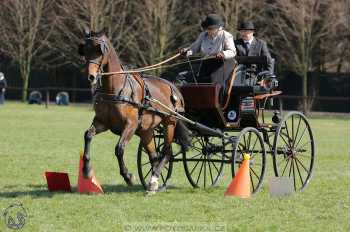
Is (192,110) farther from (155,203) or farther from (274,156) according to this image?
(155,203)

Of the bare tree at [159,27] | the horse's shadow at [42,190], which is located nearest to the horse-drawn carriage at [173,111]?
the horse's shadow at [42,190]

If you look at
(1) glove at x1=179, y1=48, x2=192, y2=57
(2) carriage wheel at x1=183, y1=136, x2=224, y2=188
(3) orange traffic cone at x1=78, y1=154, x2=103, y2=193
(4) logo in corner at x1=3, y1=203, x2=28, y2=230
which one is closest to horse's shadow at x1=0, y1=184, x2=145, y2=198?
(3) orange traffic cone at x1=78, y1=154, x2=103, y2=193

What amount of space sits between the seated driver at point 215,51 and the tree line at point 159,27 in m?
29.5

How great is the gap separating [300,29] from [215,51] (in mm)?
30235

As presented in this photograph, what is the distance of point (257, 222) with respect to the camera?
29.1 ft

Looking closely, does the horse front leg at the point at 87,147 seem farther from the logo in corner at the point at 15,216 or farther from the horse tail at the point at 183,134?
the horse tail at the point at 183,134

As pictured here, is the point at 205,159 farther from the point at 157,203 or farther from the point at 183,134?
the point at 157,203

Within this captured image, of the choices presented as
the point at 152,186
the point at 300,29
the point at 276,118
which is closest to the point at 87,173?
the point at 152,186

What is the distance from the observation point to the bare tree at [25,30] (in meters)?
47.8

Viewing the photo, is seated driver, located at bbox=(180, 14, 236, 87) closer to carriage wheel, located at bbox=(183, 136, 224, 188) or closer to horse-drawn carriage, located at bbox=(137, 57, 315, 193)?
→ horse-drawn carriage, located at bbox=(137, 57, 315, 193)

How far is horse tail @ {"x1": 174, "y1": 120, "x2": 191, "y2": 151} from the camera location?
1160 centimetres

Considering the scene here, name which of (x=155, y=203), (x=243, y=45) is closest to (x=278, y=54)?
(x=243, y=45)

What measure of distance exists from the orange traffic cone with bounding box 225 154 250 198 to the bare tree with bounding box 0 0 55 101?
Answer: 3746 centimetres

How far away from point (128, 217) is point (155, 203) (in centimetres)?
109
